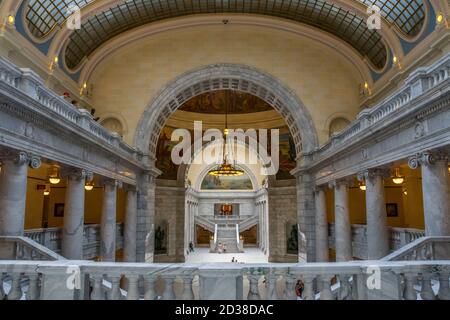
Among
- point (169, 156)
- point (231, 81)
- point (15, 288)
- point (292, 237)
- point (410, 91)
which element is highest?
point (231, 81)

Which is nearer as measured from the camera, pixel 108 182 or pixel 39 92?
pixel 39 92

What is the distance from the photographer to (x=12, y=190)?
31.1 ft

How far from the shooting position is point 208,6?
2086 centimetres

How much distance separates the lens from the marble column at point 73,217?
12.7 meters

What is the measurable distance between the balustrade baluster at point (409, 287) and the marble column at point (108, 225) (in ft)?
45.4

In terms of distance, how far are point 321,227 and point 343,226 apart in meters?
3.83

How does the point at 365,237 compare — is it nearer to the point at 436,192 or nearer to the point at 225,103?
the point at 436,192

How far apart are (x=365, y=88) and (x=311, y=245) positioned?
9061 millimetres

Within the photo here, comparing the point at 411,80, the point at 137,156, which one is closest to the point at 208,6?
the point at 137,156

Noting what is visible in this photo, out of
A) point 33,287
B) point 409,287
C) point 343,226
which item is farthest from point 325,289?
point 343,226

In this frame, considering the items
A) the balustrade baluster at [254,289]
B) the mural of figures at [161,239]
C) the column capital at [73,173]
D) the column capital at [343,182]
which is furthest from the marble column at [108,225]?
the mural of figures at [161,239]

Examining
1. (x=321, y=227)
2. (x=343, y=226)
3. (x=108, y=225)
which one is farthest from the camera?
(x=321, y=227)

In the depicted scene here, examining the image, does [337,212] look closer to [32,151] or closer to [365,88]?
[365,88]

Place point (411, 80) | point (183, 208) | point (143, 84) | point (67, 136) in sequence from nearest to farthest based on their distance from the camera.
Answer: point (411, 80), point (67, 136), point (143, 84), point (183, 208)
